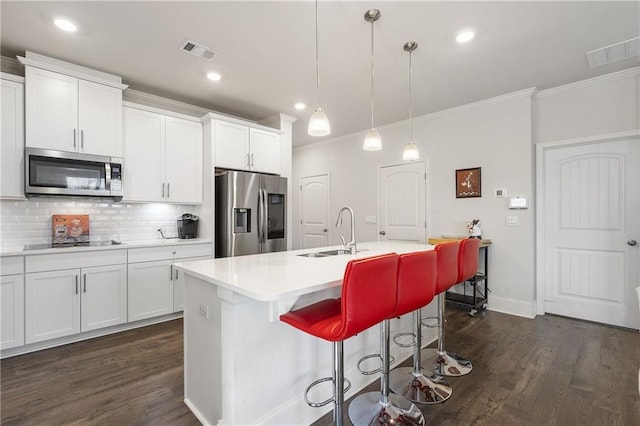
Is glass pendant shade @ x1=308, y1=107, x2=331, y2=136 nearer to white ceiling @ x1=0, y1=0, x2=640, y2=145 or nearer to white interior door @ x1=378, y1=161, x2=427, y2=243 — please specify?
white ceiling @ x1=0, y1=0, x2=640, y2=145

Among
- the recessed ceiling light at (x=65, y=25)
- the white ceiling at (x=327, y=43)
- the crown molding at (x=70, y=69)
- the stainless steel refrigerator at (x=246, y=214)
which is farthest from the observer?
the stainless steel refrigerator at (x=246, y=214)

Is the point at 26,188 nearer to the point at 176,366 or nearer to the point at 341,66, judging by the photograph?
the point at 176,366

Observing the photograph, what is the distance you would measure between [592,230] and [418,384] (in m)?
2.84

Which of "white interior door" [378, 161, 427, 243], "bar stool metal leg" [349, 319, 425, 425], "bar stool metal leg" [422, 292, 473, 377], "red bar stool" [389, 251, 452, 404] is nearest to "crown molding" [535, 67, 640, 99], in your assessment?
"white interior door" [378, 161, 427, 243]

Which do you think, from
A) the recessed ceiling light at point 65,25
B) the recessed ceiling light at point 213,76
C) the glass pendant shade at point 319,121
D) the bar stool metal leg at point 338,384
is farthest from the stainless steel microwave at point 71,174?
the bar stool metal leg at point 338,384

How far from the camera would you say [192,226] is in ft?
12.5

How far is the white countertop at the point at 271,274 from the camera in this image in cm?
131

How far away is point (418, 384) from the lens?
2.09m

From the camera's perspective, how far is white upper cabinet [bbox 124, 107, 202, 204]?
132 inches

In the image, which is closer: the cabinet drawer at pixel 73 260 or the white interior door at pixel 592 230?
the cabinet drawer at pixel 73 260

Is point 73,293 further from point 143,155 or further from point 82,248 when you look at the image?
point 143,155

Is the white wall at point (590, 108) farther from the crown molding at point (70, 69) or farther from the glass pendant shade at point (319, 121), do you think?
the crown molding at point (70, 69)

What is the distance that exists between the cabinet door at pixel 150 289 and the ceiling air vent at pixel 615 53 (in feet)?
15.3

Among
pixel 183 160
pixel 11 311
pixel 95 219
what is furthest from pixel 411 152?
pixel 11 311
